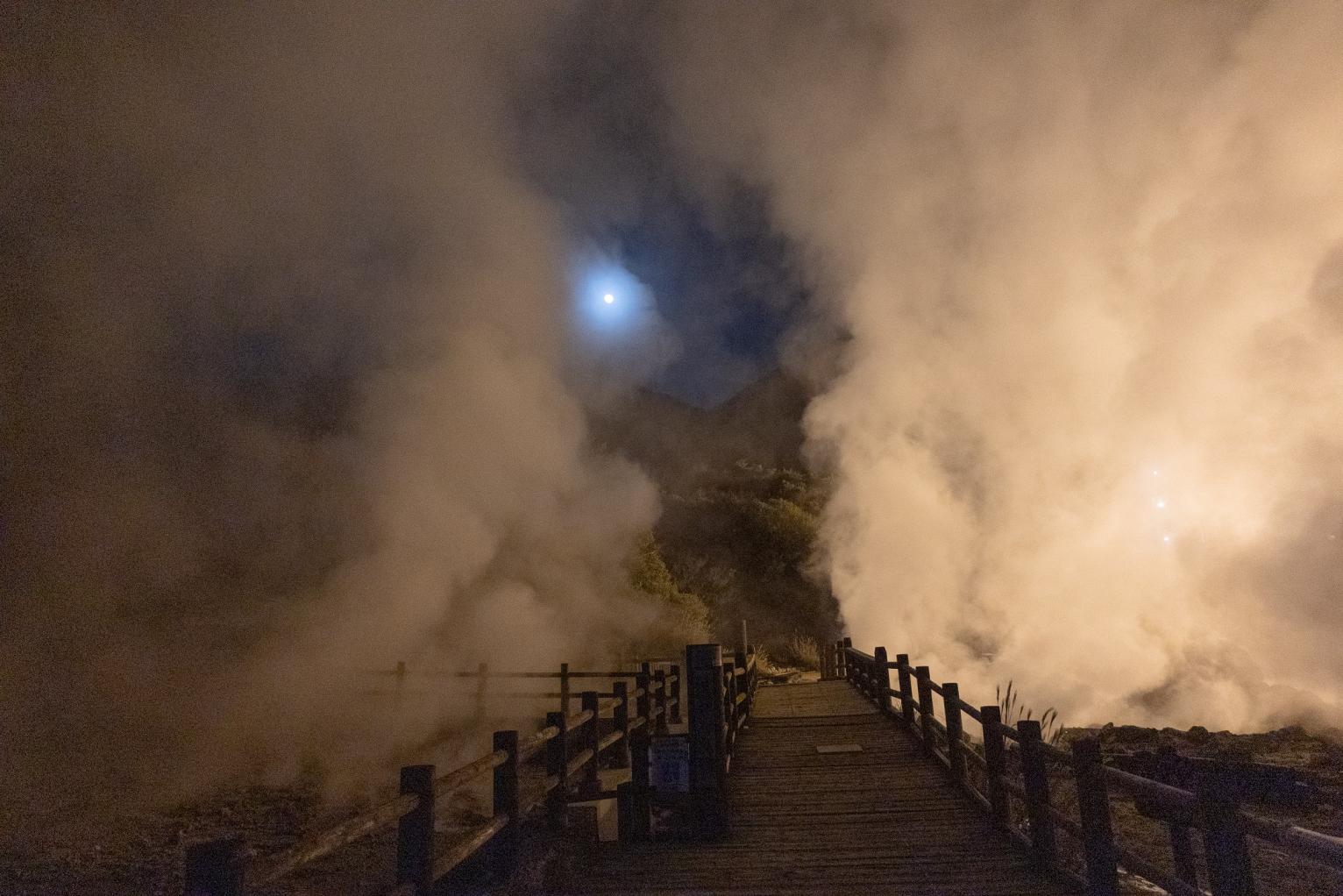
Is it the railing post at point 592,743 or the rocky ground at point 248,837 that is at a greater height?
the railing post at point 592,743

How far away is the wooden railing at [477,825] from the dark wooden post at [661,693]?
2.08ft

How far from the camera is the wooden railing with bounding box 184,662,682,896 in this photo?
2.00 m

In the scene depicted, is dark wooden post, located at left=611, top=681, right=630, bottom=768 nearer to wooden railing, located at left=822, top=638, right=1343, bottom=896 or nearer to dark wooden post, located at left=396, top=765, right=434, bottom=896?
wooden railing, located at left=822, top=638, right=1343, bottom=896

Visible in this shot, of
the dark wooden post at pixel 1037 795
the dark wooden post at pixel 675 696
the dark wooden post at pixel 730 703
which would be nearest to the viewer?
the dark wooden post at pixel 1037 795

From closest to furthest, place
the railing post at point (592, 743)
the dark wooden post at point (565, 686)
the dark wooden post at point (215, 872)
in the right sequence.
Result: 1. the dark wooden post at point (215, 872)
2. the railing post at point (592, 743)
3. the dark wooden post at point (565, 686)

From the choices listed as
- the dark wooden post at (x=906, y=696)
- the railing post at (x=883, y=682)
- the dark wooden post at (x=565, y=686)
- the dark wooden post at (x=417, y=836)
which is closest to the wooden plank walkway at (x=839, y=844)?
the dark wooden post at (x=906, y=696)

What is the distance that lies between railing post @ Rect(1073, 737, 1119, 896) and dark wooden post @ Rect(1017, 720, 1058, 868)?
0.43m

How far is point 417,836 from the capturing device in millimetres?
2922

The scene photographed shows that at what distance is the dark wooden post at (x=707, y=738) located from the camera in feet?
15.0

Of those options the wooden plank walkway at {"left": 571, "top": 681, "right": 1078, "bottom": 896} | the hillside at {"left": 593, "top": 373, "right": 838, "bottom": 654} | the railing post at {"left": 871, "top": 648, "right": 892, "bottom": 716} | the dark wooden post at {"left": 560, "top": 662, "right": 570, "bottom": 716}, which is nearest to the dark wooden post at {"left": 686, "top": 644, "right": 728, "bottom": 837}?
the wooden plank walkway at {"left": 571, "top": 681, "right": 1078, "bottom": 896}

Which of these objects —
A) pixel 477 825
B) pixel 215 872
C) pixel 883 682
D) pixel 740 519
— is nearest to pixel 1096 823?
pixel 477 825

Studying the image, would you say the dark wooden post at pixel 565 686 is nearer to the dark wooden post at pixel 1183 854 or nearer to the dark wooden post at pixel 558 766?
the dark wooden post at pixel 558 766

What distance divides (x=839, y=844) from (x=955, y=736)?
1.77 m

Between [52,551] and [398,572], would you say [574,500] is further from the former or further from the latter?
[52,551]
